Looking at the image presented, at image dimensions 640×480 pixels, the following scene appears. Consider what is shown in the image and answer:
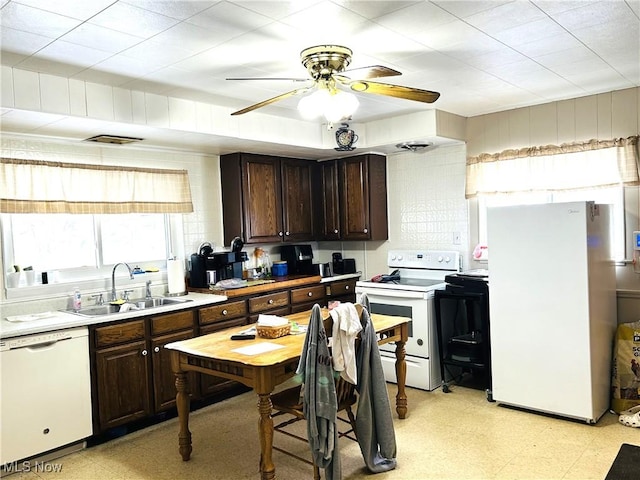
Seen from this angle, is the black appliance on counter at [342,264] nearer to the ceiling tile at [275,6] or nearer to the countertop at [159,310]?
the countertop at [159,310]

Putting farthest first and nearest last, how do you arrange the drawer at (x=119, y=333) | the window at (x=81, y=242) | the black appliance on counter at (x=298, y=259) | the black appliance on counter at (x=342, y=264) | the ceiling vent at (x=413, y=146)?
the black appliance on counter at (x=342, y=264) → the black appliance on counter at (x=298, y=259) → the ceiling vent at (x=413, y=146) → the window at (x=81, y=242) → the drawer at (x=119, y=333)

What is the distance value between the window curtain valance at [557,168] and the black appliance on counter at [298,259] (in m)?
1.66

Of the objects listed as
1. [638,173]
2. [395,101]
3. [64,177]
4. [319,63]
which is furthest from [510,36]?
[64,177]

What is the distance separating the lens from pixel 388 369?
15.0ft

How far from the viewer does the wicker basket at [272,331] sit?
3.06m

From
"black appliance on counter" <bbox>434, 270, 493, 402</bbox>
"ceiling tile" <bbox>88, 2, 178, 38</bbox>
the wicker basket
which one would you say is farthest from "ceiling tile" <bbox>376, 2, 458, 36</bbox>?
"black appliance on counter" <bbox>434, 270, 493, 402</bbox>

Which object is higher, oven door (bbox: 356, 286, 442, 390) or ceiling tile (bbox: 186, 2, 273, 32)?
ceiling tile (bbox: 186, 2, 273, 32)

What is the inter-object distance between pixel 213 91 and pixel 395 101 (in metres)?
1.38

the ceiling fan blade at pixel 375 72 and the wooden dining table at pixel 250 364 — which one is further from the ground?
the ceiling fan blade at pixel 375 72

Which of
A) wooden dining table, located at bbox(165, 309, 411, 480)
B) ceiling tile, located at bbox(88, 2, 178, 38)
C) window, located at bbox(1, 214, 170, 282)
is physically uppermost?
ceiling tile, located at bbox(88, 2, 178, 38)

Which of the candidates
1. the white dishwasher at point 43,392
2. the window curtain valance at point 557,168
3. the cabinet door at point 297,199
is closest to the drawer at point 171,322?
the white dishwasher at point 43,392

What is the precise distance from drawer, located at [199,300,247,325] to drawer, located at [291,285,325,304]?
0.57 metres

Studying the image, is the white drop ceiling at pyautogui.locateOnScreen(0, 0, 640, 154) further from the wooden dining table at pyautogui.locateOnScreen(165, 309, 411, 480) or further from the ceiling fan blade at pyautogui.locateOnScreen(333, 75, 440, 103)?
the wooden dining table at pyautogui.locateOnScreen(165, 309, 411, 480)

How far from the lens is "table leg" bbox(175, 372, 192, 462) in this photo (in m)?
3.10
